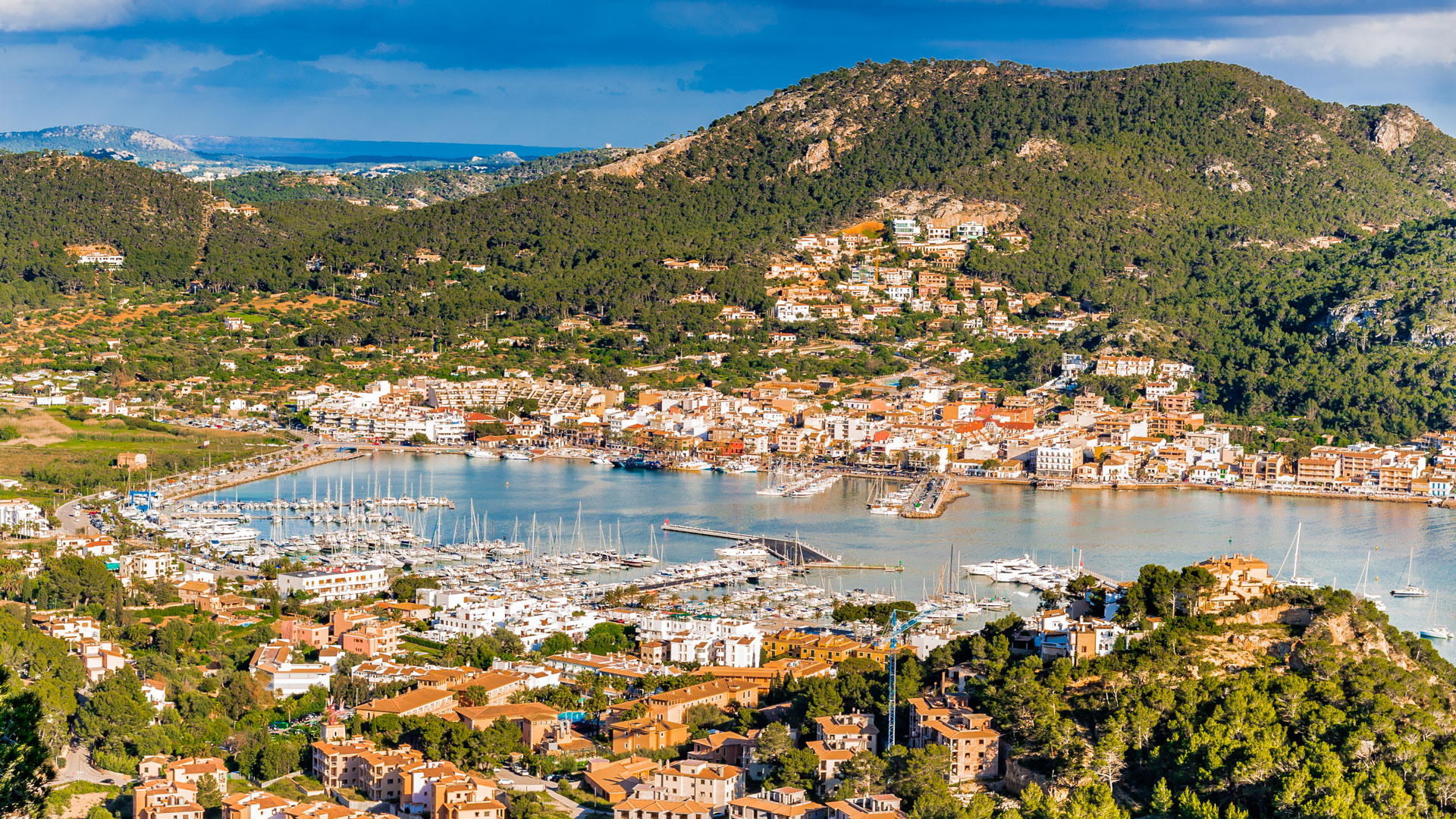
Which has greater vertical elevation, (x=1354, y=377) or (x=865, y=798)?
(x=1354, y=377)

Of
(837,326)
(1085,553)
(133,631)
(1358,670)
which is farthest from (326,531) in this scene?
(837,326)

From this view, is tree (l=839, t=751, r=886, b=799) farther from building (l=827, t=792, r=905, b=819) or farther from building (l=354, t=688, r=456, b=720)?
building (l=354, t=688, r=456, b=720)

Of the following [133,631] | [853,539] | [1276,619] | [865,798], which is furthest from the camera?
[853,539]

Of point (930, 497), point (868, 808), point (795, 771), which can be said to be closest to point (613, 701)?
point (795, 771)

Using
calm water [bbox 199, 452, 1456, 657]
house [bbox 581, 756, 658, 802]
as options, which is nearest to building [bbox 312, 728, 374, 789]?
house [bbox 581, 756, 658, 802]

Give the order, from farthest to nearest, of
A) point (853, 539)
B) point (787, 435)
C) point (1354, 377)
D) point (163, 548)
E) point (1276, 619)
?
point (1354, 377)
point (787, 435)
point (853, 539)
point (163, 548)
point (1276, 619)

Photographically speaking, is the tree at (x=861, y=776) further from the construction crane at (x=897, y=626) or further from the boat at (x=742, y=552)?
the boat at (x=742, y=552)

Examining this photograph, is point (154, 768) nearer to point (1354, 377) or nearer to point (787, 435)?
point (787, 435)
